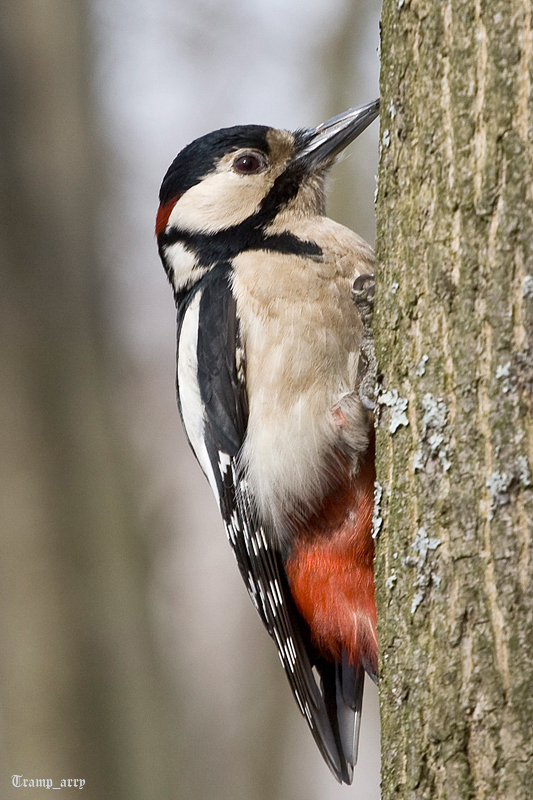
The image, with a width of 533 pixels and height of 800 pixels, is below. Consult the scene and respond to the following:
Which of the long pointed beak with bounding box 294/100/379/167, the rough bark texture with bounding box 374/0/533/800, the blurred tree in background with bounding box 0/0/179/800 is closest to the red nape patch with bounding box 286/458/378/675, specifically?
the rough bark texture with bounding box 374/0/533/800

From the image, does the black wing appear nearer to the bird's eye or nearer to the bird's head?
the bird's head

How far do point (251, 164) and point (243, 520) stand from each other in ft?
4.18

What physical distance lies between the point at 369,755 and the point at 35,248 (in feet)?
18.2

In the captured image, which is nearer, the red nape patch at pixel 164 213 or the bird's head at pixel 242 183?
the bird's head at pixel 242 183

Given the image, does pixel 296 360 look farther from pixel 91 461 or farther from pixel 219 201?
pixel 91 461

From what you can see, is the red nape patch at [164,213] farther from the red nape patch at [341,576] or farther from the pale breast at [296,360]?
the red nape patch at [341,576]

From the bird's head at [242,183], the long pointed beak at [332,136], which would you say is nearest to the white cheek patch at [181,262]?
the bird's head at [242,183]

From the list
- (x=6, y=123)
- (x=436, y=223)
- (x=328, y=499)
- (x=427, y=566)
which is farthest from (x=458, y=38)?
(x=6, y=123)

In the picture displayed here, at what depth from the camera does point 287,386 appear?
8.43 ft

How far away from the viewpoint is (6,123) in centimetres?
438

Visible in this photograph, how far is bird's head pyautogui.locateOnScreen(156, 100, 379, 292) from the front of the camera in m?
2.99

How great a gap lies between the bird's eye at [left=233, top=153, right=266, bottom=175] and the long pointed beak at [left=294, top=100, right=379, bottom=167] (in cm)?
12

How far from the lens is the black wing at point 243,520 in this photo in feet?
9.11

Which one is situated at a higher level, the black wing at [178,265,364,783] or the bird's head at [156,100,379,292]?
the bird's head at [156,100,379,292]
